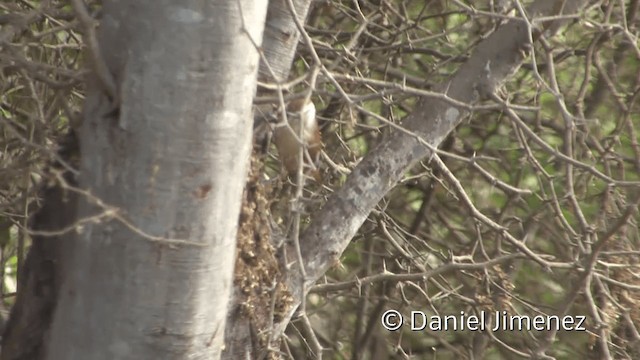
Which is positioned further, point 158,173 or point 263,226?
point 263,226

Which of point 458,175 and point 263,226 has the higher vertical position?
point 458,175

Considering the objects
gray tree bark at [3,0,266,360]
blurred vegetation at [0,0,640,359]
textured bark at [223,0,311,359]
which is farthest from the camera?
blurred vegetation at [0,0,640,359]

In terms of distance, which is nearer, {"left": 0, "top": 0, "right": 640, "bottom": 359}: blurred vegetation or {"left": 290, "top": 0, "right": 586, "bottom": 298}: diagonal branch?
{"left": 290, "top": 0, "right": 586, "bottom": 298}: diagonal branch

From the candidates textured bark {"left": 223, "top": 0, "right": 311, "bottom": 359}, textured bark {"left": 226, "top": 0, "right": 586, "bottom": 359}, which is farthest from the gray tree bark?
textured bark {"left": 226, "top": 0, "right": 586, "bottom": 359}

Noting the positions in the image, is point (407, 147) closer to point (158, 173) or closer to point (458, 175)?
point (158, 173)

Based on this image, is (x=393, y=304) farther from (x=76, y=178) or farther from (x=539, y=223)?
(x=76, y=178)

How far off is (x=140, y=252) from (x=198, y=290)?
0.42 feet

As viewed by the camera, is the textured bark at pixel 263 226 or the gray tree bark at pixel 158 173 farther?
the textured bark at pixel 263 226

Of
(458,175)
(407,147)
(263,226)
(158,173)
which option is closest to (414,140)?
(407,147)

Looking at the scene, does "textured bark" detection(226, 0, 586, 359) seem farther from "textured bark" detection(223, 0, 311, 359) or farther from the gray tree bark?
the gray tree bark

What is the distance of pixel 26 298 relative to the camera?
1.91 meters

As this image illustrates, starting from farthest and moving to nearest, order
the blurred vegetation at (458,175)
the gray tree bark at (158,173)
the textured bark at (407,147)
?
1. the blurred vegetation at (458,175)
2. the textured bark at (407,147)
3. the gray tree bark at (158,173)

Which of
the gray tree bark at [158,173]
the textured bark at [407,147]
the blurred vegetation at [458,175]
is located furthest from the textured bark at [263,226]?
the blurred vegetation at [458,175]

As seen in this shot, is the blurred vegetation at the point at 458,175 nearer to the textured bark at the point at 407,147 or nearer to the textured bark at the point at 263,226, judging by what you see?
the textured bark at the point at 407,147
